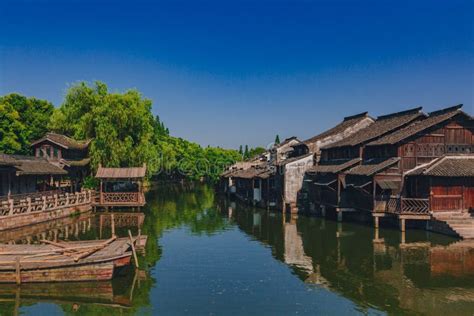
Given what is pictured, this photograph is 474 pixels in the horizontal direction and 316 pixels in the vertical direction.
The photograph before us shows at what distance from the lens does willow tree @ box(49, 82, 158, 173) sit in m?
48.6

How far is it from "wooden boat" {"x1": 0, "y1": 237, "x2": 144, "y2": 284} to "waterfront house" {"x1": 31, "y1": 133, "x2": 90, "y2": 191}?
96.5 feet

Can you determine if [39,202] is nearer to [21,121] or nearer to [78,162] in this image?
[78,162]

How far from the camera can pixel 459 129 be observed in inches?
1299

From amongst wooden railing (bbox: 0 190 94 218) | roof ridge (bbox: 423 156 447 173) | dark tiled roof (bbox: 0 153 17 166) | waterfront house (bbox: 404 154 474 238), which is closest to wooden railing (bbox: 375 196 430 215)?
waterfront house (bbox: 404 154 474 238)

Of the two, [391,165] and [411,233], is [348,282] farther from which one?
[391,165]

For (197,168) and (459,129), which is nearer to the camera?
(459,129)

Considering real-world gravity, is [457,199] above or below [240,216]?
above

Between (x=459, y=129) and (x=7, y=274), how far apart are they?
32574 mm

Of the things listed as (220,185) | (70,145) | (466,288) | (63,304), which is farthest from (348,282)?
(220,185)

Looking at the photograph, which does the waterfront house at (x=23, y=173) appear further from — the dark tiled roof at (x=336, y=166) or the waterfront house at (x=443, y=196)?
the waterfront house at (x=443, y=196)

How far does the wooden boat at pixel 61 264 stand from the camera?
1833 cm

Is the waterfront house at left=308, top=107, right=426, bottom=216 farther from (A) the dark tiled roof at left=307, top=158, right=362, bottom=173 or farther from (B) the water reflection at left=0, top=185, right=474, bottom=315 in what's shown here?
(B) the water reflection at left=0, top=185, right=474, bottom=315

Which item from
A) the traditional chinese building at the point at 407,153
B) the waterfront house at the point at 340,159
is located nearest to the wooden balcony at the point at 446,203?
the traditional chinese building at the point at 407,153

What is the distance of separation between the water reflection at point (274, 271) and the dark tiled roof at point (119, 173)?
27.4 ft
